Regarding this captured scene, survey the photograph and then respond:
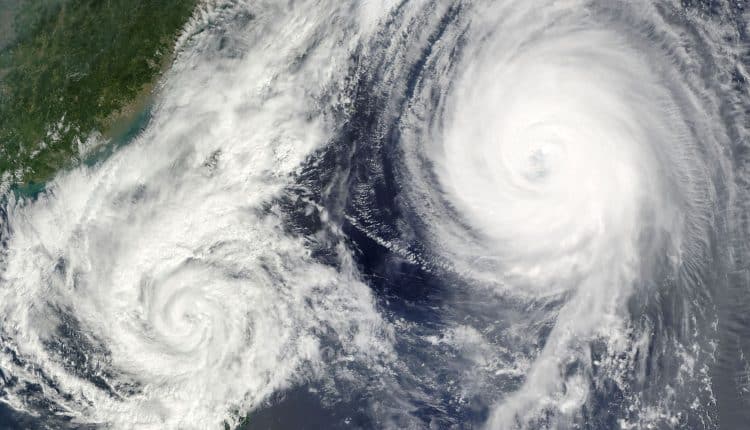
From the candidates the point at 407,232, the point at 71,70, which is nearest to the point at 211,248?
the point at 407,232

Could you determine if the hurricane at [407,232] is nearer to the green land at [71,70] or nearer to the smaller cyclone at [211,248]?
the smaller cyclone at [211,248]

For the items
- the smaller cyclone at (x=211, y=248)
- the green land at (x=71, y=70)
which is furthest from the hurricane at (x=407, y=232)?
the green land at (x=71, y=70)

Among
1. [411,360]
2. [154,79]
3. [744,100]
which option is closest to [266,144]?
[154,79]

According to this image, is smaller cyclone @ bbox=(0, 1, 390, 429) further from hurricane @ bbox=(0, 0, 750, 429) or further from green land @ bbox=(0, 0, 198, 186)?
green land @ bbox=(0, 0, 198, 186)

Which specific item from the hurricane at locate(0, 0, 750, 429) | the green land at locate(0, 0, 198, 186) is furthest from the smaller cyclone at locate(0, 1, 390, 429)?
the green land at locate(0, 0, 198, 186)

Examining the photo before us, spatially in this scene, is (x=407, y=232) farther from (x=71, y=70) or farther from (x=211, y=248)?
(x=71, y=70)

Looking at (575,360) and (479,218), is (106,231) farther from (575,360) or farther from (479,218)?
(575,360)
